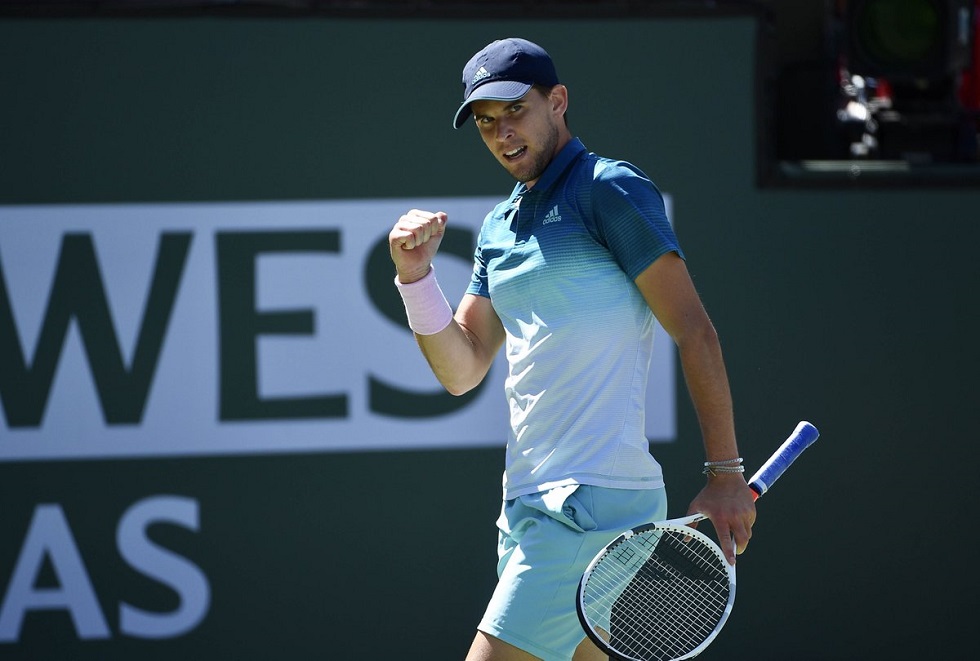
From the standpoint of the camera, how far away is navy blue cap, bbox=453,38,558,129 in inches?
115

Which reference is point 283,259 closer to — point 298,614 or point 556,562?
point 298,614

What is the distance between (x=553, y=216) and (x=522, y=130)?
21 cm

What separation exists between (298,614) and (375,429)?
2.40 feet

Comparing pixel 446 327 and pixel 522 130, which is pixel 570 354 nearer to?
pixel 446 327

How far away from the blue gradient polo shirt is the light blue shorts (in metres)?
0.05

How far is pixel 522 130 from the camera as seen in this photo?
118 inches

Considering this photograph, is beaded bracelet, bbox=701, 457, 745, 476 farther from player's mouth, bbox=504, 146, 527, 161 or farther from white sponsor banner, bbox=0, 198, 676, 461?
white sponsor banner, bbox=0, 198, 676, 461

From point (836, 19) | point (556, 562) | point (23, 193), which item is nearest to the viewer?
point (556, 562)

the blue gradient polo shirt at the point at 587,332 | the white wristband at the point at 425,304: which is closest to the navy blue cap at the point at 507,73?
the blue gradient polo shirt at the point at 587,332

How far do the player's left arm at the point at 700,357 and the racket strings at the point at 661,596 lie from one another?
16 cm

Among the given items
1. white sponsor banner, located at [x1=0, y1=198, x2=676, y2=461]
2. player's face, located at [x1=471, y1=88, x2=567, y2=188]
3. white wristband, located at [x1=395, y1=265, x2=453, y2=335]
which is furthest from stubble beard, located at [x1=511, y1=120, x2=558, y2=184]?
white sponsor banner, located at [x1=0, y1=198, x2=676, y2=461]

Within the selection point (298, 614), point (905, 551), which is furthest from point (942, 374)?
point (298, 614)

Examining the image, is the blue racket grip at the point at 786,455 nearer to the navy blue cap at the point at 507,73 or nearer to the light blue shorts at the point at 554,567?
the light blue shorts at the point at 554,567

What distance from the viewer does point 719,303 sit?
5.04m
